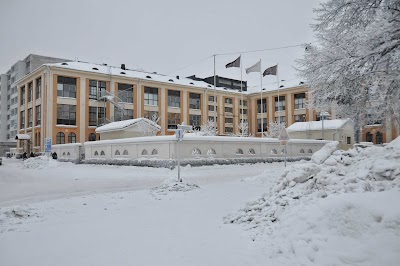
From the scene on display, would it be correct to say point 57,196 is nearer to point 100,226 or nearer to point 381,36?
point 100,226

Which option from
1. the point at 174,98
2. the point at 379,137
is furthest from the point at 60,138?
the point at 379,137

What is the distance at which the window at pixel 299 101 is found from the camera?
211 ft

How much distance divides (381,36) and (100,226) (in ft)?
28.7

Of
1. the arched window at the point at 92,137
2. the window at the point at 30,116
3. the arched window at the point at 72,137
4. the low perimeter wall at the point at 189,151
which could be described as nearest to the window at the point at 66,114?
the arched window at the point at 72,137

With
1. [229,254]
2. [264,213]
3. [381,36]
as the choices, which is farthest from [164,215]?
[381,36]

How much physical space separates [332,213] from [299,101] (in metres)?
62.5

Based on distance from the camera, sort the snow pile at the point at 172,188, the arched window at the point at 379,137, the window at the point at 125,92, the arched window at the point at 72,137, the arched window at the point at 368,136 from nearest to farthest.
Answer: the snow pile at the point at 172,188 < the arched window at the point at 72,137 < the window at the point at 125,92 < the arched window at the point at 379,137 < the arched window at the point at 368,136

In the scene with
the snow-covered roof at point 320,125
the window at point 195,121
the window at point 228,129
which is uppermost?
the window at point 195,121

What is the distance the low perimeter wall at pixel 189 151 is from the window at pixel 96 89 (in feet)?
63.5

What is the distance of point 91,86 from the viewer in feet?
175

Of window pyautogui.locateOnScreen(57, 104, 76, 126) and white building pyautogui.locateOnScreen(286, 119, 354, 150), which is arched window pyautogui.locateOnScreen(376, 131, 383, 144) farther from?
window pyautogui.locateOnScreen(57, 104, 76, 126)

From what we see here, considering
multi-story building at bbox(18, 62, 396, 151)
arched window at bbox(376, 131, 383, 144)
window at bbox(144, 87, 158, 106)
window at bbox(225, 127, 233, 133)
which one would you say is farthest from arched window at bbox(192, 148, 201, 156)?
window at bbox(225, 127, 233, 133)

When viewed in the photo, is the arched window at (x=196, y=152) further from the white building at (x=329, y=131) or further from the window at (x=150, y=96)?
the window at (x=150, y=96)

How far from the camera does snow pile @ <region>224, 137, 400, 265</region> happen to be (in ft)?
15.7
